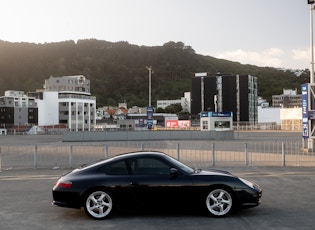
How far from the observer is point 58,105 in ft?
343

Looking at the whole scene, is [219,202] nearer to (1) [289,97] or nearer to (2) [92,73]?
(1) [289,97]

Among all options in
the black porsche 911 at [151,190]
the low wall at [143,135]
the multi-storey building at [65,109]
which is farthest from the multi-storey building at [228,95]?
the black porsche 911 at [151,190]

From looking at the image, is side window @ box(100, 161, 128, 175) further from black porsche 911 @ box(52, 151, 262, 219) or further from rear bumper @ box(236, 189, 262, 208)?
rear bumper @ box(236, 189, 262, 208)

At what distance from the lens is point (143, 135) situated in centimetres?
4059

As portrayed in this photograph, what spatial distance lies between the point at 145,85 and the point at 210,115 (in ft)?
483

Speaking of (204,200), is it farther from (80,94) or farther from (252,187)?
(80,94)

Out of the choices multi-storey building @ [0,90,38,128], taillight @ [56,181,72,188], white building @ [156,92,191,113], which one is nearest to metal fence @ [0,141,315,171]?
taillight @ [56,181,72,188]

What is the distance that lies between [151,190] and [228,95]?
117 meters

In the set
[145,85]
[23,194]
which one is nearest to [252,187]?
[23,194]

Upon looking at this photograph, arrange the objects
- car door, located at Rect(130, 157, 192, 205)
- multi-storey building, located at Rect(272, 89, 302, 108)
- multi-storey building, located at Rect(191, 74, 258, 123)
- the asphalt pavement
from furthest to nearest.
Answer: multi-storey building, located at Rect(272, 89, 302, 108)
multi-storey building, located at Rect(191, 74, 258, 123)
car door, located at Rect(130, 157, 192, 205)
the asphalt pavement

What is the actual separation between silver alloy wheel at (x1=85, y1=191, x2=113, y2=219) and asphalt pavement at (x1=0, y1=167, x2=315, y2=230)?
0.47 ft

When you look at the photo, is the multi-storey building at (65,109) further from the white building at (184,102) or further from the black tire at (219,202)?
the black tire at (219,202)

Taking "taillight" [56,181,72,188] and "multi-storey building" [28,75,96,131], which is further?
"multi-storey building" [28,75,96,131]

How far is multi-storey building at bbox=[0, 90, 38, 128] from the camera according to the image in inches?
3959
